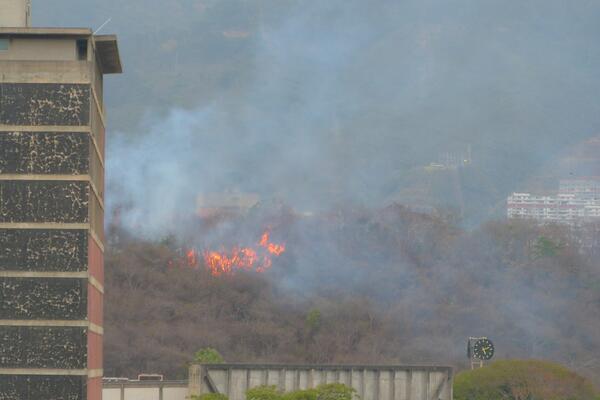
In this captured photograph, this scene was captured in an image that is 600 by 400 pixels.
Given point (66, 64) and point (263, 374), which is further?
point (263, 374)

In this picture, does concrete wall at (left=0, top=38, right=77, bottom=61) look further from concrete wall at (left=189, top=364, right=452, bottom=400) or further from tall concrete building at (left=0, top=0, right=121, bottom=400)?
concrete wall at (left=189, top=364, right=452, bottom=400)

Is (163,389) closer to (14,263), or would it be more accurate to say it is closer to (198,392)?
(198,392)

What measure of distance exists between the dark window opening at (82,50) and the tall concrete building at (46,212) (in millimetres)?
41

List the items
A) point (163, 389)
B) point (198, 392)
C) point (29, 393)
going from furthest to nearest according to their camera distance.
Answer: point (163, 389) → point (198, 392) → point (29, 393)

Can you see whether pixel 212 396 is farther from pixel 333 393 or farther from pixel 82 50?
pixel 82 50

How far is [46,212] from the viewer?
84312 millimetres

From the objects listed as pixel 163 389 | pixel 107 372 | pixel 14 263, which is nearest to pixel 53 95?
pixel 14 263

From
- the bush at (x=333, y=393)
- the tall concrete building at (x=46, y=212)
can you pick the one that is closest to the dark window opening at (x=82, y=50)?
the tall concrete building at (x=46, y=212)

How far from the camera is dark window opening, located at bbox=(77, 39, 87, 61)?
3364 inches

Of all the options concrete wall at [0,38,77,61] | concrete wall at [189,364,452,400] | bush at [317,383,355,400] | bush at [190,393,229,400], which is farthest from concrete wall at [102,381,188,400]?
concrete wall at [0,38,77,61]

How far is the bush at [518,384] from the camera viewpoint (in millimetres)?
139750

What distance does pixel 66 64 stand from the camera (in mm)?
84875

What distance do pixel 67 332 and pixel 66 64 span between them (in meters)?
10.9

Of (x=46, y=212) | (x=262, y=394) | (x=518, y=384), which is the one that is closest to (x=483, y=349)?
(x=518, y=384)
